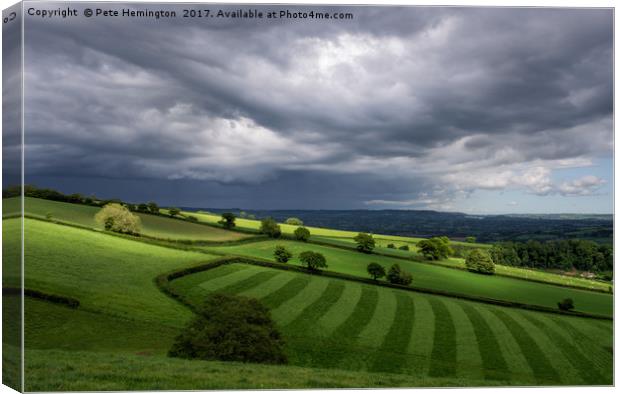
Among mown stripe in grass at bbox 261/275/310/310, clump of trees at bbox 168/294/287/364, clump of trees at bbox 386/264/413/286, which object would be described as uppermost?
clump of trees at bbox 386/264/413/286

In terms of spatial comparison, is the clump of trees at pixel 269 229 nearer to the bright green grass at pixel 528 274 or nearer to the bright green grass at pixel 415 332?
the bright green grass at pixel 415 332

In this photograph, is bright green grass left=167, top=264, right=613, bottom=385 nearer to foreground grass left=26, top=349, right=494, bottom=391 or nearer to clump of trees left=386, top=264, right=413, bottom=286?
clump of trees left=386, top=264, right=413, bottom=286

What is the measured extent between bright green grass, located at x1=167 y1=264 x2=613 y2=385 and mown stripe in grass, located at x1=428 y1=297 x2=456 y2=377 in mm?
24

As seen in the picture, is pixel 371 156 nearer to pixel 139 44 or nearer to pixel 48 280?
pixel 139 44

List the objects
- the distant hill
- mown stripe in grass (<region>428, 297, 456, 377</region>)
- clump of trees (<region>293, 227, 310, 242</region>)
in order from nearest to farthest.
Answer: mown stripe in grass (<region>428, 297, 456, 377</region>)
the distant hill
clump of trees (<region>293, 227, 310, 242</region>)

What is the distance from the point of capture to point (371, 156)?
12.7 m

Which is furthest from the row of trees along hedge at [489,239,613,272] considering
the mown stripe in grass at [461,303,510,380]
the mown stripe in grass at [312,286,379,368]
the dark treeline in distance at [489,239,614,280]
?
the mown stripe in grass at [312,286,379,368]

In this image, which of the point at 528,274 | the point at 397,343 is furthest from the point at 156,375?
the point at 528,274

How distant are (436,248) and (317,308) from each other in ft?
12.8

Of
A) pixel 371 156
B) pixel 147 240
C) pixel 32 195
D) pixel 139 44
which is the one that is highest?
pixel 139 44

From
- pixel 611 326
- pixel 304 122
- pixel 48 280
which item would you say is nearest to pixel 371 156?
pixel 304 122

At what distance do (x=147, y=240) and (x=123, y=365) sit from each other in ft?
10.8

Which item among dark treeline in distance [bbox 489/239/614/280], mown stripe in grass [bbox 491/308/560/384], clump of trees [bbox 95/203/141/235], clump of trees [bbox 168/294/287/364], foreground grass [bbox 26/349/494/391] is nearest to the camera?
foreground grass [bbox 26/349/494/391]

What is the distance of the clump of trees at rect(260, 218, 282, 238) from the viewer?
42.3ft
